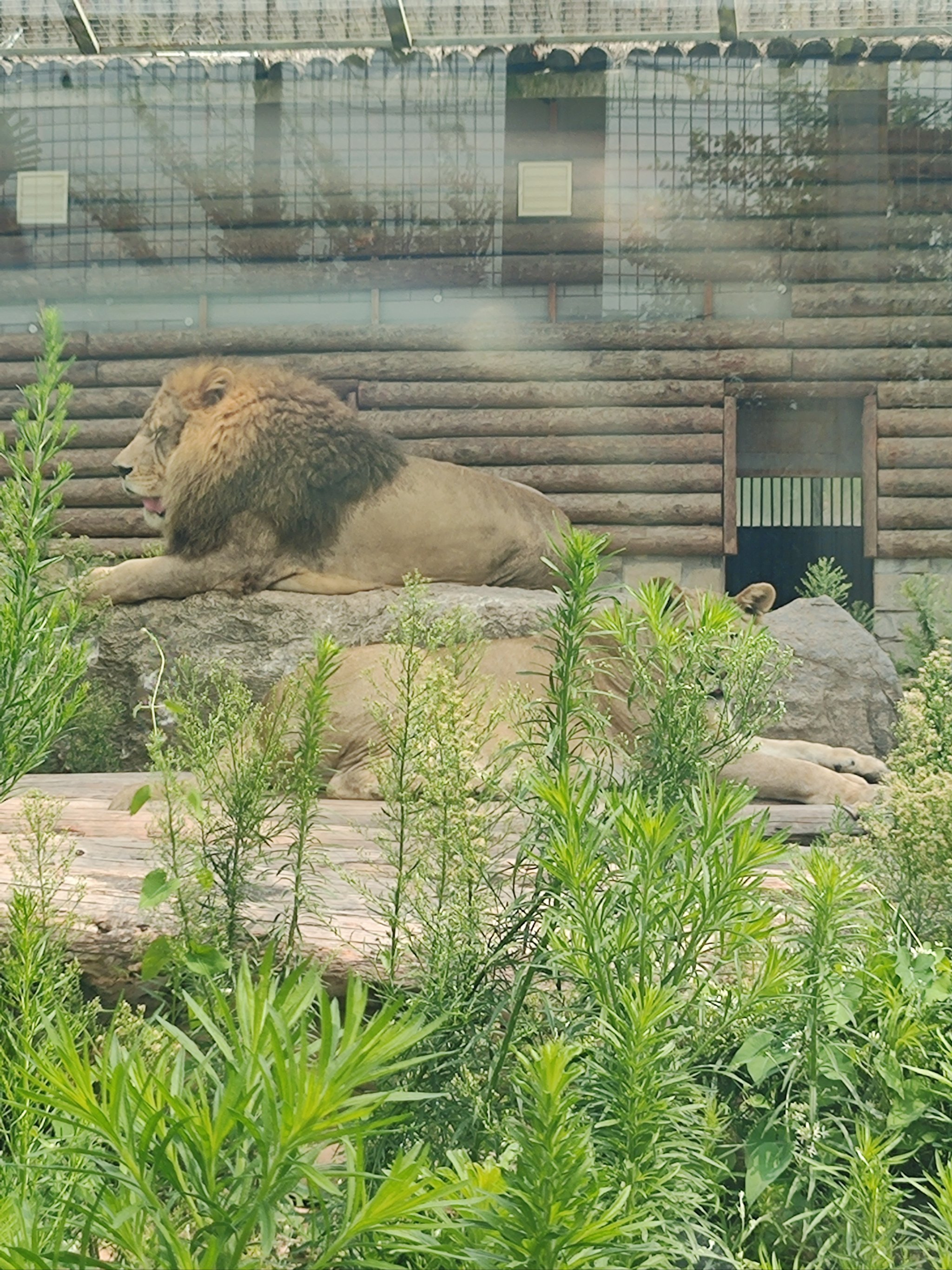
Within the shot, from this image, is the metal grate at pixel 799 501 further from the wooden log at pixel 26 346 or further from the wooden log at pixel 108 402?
the wooden log at pixel 26 346

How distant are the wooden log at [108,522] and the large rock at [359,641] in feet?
0.75

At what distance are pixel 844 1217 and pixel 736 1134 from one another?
31cm

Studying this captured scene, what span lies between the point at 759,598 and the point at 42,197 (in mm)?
2400

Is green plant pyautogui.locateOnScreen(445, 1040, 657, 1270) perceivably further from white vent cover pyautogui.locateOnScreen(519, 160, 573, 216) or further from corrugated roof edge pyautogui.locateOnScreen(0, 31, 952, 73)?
corrugated roof edge pyautogui.locateOnScreen(0, 31, 952, 73)

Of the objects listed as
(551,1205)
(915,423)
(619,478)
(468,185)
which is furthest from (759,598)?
(551,1205)

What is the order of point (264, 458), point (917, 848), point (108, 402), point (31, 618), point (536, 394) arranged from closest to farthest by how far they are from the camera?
point (31, 618)
point (917, 848)
point (536, 394)
point (108, 402)
point (264, 458)

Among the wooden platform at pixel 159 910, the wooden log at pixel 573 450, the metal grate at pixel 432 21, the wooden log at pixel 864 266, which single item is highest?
the metal grate at pixel 432 21

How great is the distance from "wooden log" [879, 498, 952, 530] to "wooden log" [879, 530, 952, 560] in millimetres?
15

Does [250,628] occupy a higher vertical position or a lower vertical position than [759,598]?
lower

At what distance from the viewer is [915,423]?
4.11 meters

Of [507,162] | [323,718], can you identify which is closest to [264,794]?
[323,718]

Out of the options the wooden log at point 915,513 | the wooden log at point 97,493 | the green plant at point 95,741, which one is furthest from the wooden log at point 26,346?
the wooden log at point 915,513

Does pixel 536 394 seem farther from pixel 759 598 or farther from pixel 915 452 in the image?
pixel 915 452

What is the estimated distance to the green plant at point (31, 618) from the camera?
2.08 m
